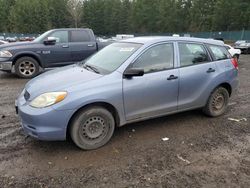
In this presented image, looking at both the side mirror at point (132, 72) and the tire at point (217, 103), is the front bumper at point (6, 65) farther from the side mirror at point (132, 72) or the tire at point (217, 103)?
the tire at point (217, 103)

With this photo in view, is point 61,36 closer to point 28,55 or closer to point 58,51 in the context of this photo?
point 58,51

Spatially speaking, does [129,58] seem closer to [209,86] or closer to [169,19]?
[209,86]

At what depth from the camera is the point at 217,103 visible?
5602 millimetres

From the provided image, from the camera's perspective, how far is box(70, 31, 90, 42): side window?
1034 cm

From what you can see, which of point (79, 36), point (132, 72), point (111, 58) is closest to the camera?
point (132, 72)

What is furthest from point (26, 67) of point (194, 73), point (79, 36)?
point (194, 73)

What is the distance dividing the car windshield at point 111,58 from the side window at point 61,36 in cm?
524

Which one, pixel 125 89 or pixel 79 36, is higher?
pixel 79 36

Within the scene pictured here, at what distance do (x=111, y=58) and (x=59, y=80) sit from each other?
40.9 inches

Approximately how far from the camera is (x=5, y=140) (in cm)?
440

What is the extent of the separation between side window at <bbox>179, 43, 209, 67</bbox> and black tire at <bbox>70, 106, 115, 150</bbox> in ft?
5.86

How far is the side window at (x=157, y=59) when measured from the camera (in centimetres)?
456

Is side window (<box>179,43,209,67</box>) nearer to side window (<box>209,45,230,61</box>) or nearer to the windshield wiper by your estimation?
side window (<box>209,45,230,61</box>)

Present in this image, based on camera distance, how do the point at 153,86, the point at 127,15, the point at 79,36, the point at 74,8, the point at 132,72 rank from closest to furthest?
the point at 132,72 → the point at 153,86 → the point at 79,36 → the point at 74,8 → the point at 127,15
